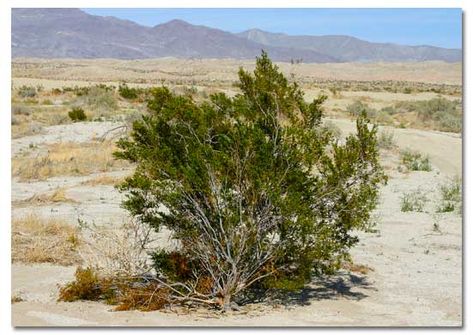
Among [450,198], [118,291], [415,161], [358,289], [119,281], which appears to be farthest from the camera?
[415,161]

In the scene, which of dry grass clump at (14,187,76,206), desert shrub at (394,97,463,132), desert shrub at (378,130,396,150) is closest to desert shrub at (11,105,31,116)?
desert shrub at (378,130,396,150)

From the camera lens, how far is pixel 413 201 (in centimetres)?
1631

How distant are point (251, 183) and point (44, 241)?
5.24 metres

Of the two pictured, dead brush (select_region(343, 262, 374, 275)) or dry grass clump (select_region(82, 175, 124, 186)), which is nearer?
dead brush (select_region(343, 262, 374, 275))

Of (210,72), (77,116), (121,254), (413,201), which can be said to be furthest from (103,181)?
(210,72)

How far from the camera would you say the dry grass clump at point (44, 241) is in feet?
36.7

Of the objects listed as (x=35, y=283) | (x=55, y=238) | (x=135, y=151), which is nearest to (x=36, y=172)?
(x=55, y=238)

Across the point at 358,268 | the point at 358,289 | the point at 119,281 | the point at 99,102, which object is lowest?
the point at 358,289

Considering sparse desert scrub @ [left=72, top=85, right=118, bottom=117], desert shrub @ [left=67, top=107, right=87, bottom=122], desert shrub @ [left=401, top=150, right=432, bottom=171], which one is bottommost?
desert shrub @ [left=401, top=150, right=432, bottom=171]

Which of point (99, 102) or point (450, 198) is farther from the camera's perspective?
point (99, 102)

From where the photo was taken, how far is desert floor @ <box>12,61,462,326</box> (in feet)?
26.5

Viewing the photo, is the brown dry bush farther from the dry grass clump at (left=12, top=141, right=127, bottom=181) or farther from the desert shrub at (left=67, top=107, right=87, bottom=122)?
the desert shrub at (left=67, top=107, right=87, bottom=122)

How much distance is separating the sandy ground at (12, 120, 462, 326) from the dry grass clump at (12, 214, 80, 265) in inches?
11.1

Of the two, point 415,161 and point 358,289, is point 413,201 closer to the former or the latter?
point 415,161
